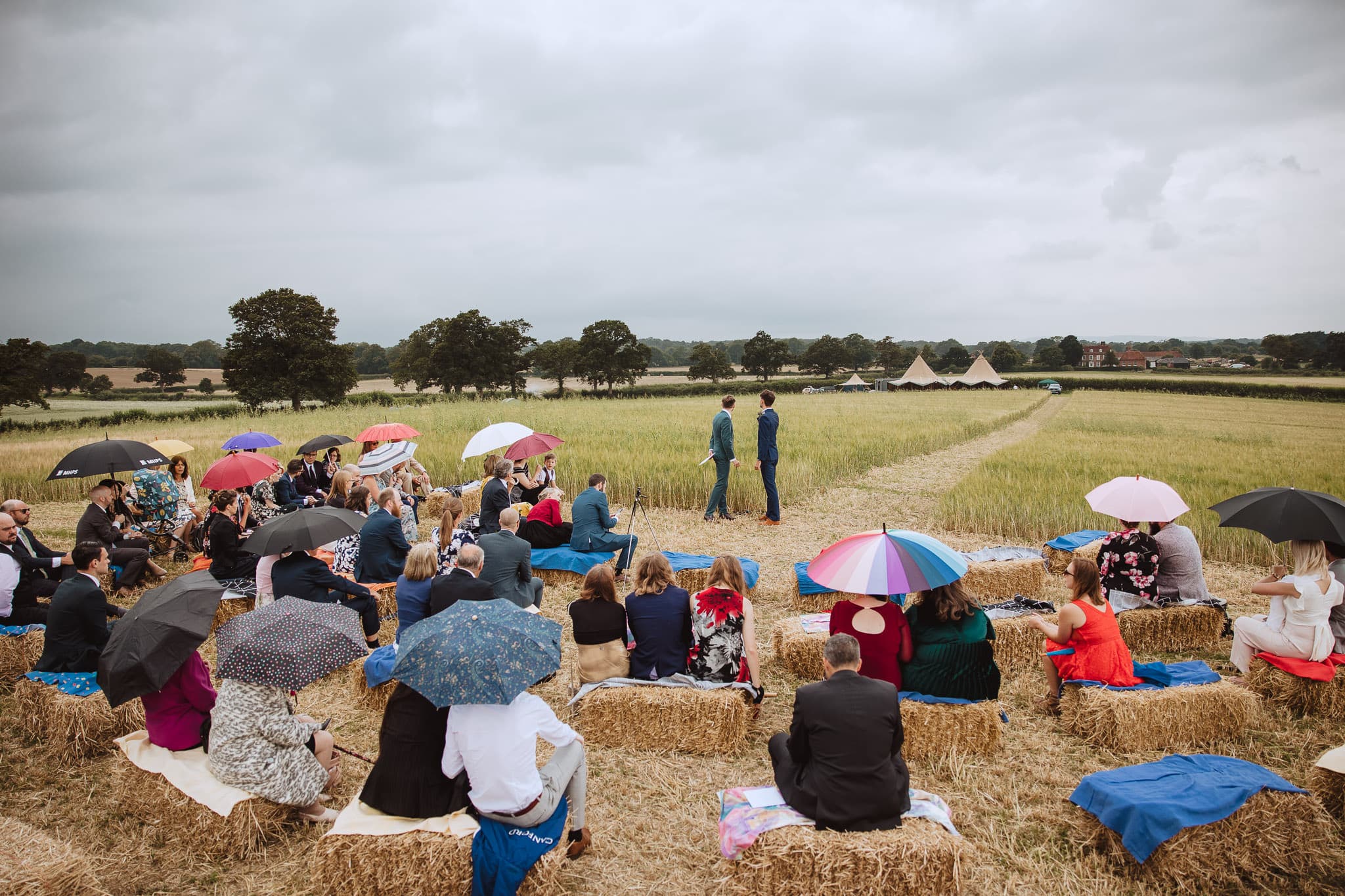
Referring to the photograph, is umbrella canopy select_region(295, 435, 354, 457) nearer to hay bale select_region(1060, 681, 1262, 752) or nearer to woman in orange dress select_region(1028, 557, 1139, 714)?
woman in orange dress select_region(1028, 557, 1139, 714)

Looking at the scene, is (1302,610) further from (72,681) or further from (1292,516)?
(72,681)

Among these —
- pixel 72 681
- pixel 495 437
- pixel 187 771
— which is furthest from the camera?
pixel 495 437

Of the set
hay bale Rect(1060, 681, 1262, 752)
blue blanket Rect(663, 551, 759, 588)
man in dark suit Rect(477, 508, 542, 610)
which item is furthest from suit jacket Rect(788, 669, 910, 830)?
blue blanket Rect(663, 551, 759, 588)

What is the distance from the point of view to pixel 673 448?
17.0 metres

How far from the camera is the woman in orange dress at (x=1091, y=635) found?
4.88 metres

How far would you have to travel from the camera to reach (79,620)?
520cm

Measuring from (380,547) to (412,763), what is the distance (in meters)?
4.60

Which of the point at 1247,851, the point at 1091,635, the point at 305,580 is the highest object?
the point at 305,580

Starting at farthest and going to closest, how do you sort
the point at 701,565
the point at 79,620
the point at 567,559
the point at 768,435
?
the point at 768,435, the point at 567,559, the point at 701,565, the point at 79,620

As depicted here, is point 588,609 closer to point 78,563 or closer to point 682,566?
point 682,566

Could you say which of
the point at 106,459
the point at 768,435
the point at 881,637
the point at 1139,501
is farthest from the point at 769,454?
the point at 106,459

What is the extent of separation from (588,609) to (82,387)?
5606 cm

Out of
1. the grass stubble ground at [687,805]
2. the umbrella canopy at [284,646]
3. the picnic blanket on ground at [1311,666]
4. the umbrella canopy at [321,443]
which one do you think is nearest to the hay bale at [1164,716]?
the grass stubble ground at [687,805]

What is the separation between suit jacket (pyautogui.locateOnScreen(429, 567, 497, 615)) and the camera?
5309 millimetres
